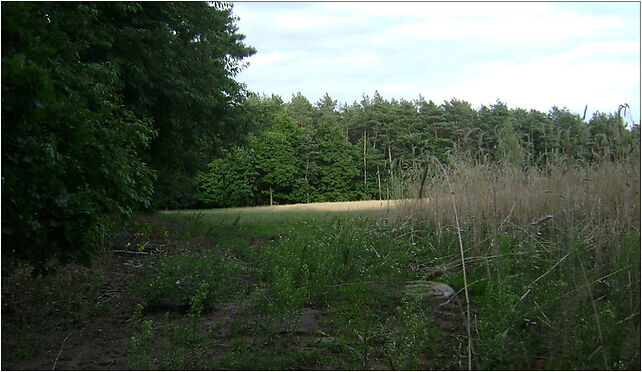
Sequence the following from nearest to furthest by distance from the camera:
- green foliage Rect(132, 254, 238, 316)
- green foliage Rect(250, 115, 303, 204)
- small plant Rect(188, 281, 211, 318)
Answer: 1. small plant Rect(188, 281, 211, 318)
2. green foliage Rect(132, 254, 238, 316)
3. green foliage Rect(250, 115, 303, 204)

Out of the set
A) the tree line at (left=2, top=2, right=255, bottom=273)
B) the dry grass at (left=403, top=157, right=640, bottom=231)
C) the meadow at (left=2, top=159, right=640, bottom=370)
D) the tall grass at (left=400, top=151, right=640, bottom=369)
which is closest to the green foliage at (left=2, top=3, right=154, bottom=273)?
the tree line at (left=2, top=2, right=255, bottom=273)

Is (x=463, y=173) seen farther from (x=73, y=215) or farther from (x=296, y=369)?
(x=73, y=215)

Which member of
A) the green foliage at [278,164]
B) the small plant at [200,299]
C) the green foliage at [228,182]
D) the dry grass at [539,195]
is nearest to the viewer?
the dry grass at [539,195]

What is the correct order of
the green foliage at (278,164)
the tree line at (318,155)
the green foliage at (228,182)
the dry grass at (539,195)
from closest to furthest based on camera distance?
the dry grass at (539,195), the tree line at (318,155), the green foliage at (228,182), the green foliage at (278,164)

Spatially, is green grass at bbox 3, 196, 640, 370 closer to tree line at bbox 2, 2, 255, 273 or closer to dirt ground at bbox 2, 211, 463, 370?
dirt ground at bbox 2, 211, 463, 370

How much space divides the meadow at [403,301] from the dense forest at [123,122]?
1.49 ft

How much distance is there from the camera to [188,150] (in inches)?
491

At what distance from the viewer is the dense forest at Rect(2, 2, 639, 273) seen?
114 inches

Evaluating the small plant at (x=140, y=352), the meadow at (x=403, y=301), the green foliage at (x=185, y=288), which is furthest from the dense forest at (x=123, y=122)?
the green foliage at (x=185, y=288)

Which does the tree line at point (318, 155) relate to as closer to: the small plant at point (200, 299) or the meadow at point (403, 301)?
the meadow at point (403, 301)

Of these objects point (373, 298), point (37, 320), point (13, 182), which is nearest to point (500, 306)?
point (373, 298)

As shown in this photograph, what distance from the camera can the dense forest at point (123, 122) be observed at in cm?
288

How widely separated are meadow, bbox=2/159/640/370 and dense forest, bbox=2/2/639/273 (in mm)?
455

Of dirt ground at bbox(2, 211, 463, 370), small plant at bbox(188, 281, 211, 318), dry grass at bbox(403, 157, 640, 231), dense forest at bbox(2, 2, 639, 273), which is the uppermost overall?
dense forest at bbox(2, 2, 639, 273)
